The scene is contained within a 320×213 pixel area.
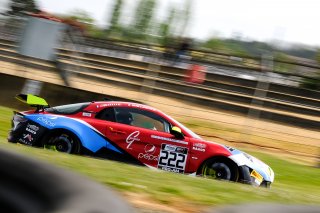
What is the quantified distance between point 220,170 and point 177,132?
3.17 feet

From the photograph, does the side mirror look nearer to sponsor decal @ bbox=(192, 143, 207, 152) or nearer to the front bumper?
sponsor decal @ bbox=(192, 143, 207, 152)

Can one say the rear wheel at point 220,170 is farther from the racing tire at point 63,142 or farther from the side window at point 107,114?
the racing tire at point 63,142

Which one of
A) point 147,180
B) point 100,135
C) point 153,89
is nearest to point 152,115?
point 100,135

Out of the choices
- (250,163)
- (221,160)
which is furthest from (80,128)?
(250,163)

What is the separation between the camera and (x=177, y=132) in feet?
34.1

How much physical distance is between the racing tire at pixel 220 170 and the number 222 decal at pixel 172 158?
357 mm

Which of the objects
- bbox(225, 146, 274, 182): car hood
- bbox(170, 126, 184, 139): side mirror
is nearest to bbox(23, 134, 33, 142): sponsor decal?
bbox(170, 126, 184, 139): side mirror

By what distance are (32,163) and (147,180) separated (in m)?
3.55

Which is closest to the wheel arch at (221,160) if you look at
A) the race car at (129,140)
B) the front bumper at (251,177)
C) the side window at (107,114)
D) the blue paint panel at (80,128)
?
the race car at (129,140)

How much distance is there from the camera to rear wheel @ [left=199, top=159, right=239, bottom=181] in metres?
10.3

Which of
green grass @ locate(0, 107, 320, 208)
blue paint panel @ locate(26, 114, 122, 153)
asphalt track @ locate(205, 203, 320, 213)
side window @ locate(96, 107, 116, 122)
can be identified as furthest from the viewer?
side window @ locate(96, 107, 116, 122)

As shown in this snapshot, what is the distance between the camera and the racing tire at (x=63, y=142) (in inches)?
401

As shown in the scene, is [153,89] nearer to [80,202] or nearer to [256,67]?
[256,67]

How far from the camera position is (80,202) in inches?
86.1
